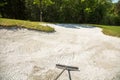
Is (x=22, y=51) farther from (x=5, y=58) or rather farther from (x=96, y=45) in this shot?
(x=96, y=45)

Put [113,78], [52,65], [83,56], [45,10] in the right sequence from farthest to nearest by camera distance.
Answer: [45,10] < [83,56] < [52,65] < [113,78]

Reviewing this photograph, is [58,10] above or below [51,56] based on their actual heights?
above

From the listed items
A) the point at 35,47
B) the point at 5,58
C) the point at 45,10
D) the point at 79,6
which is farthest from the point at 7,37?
the point at 79,6

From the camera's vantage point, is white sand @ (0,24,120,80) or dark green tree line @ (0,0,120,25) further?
dark green tree line @ (0,0,120,25)

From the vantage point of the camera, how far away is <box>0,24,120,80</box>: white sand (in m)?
8.94

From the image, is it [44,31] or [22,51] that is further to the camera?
[44,31]

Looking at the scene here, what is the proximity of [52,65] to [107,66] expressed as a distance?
10.1 ft

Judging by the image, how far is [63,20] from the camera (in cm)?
3569

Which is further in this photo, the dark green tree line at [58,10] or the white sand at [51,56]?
the dark green tree line at [58,10]

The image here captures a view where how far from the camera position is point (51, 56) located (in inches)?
431

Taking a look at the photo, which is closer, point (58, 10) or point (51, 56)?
point (51, 56)

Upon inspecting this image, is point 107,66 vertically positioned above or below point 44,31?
below

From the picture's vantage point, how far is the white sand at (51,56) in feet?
29.3

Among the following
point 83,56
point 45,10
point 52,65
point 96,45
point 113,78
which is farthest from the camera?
point 45,10
